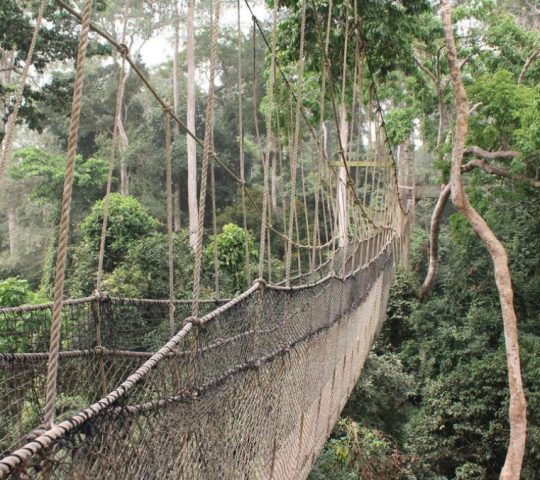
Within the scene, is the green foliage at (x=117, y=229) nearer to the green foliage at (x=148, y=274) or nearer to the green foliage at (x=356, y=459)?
the green foliage at (x=148, y=274)

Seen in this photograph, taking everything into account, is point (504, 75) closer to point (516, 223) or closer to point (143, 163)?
point (516, 223)

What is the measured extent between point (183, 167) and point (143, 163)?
80 centimetres

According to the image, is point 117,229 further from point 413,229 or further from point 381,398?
point 413,229

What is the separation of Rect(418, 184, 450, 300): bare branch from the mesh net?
476 centimetres

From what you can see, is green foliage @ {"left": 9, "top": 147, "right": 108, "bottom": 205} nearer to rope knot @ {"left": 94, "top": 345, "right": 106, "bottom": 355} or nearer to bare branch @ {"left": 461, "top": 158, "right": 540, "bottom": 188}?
bare branch @ {"left": 461, "top": 158, "right": 540, "bottom": 188}

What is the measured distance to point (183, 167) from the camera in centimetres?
1241

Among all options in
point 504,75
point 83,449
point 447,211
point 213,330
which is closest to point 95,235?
point 504,75

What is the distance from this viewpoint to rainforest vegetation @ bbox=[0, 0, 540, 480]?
534 cm

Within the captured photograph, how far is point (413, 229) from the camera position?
463 inches

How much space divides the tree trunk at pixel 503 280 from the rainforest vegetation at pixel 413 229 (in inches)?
0.9

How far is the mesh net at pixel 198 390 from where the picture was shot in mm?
1024

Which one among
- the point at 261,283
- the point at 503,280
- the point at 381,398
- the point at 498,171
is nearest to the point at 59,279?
the point at 261,283

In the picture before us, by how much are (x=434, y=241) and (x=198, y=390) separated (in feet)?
25.3

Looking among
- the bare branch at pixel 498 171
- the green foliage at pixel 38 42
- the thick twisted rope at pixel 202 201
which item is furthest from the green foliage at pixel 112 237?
the thick twisted rope at pixel 202 201
